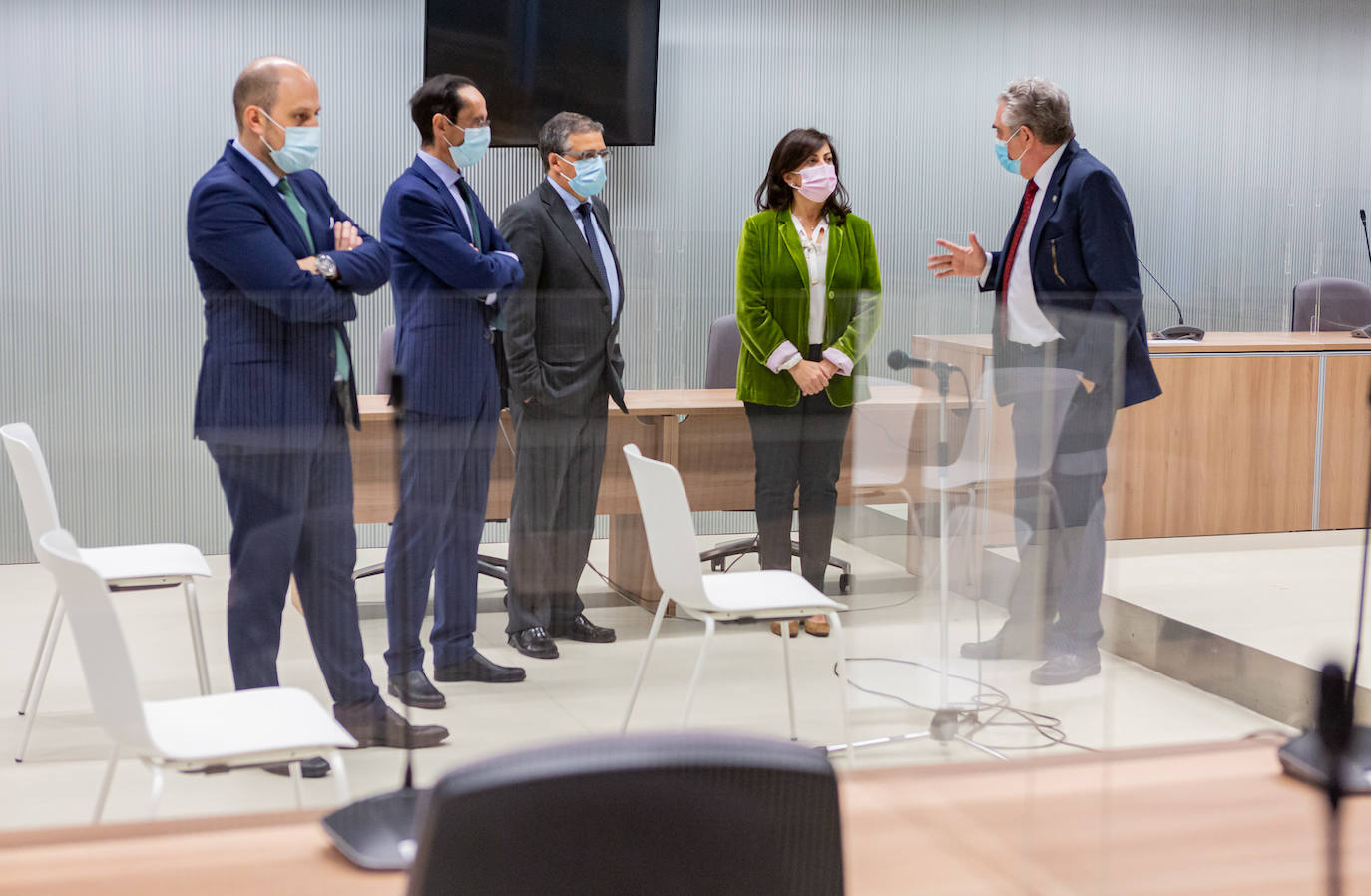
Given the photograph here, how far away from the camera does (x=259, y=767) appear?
1822mm

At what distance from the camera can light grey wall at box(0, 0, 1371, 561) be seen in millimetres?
4602

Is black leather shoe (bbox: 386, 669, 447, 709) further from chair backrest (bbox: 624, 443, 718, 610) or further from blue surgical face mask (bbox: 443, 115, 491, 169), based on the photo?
blue surgical face mask (bbox: 443, 115, 491, 169)

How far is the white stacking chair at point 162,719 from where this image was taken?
67.3 inches

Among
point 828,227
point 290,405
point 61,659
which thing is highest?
point 828,227

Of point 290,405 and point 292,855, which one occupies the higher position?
point 290,405

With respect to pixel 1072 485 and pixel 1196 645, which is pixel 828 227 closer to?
pixel 1072 485

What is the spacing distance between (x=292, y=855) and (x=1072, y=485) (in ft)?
4.14

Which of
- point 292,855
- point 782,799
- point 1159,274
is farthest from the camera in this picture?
point 1159,274

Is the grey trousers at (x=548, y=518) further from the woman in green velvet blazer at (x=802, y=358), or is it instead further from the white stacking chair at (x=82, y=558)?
the white stacking chair at (x=82, y=558)

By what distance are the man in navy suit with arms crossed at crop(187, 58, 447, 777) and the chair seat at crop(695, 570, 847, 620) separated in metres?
0.54

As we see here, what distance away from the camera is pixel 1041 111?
3150 millimetres

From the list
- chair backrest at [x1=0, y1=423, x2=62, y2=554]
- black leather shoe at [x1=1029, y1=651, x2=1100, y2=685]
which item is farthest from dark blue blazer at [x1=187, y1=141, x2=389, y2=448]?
black leather shoe at [x1=1029, y1=651, x2=1100, y2=685]

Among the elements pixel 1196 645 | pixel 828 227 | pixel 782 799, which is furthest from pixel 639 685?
pixel 1196 645

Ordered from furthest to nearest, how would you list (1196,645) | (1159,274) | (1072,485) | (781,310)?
(1159,274) → (1196,645) → (781,310) → (1072,485)
